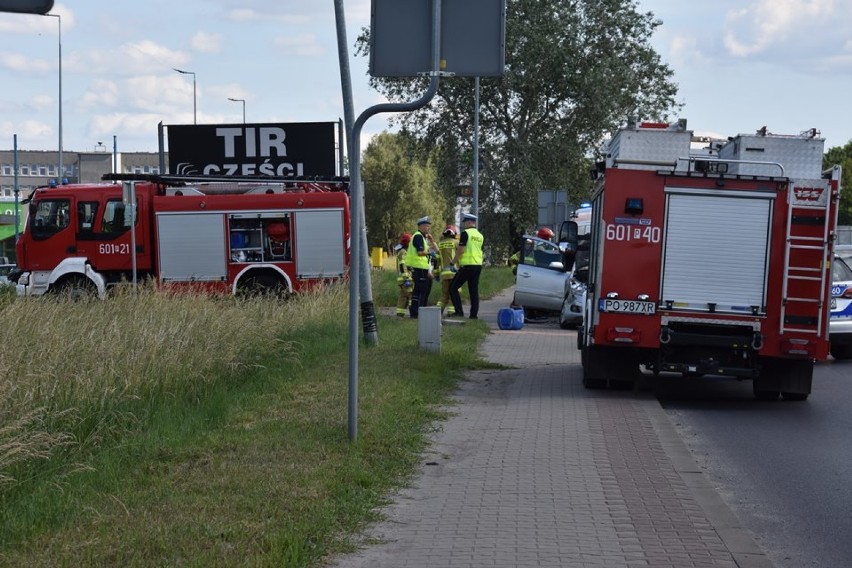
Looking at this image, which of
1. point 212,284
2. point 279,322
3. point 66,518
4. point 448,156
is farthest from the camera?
point 448,156

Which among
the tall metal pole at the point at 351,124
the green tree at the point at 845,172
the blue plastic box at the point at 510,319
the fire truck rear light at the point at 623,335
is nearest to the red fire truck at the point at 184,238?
the blue plastic box at the point at 510,319

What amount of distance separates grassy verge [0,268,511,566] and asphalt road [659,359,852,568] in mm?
2399

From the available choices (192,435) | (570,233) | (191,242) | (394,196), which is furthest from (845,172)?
(192,435)

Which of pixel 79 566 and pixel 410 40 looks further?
pixel 410 40

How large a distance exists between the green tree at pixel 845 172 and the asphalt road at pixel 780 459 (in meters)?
83.3

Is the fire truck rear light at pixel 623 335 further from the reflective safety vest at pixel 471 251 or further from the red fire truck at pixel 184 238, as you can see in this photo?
the red fire truck at pixel 184 238

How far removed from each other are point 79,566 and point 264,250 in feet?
73.8

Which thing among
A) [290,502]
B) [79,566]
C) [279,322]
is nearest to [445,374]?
[279,322]

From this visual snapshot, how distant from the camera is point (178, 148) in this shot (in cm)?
3722

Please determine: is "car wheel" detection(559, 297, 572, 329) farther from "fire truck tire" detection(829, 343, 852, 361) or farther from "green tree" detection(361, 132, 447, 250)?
"green tree" detection(361, 132, 447, 250)

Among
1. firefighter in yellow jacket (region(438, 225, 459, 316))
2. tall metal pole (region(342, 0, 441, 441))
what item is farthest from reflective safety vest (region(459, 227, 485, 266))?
tall metal pole (region(342, 0, 441, 441))

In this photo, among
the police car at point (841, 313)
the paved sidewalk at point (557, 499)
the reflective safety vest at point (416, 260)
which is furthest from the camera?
the reflective safety vest at point (416, 260)

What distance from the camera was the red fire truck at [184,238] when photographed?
27641mm

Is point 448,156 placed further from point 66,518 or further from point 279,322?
point 66,518
